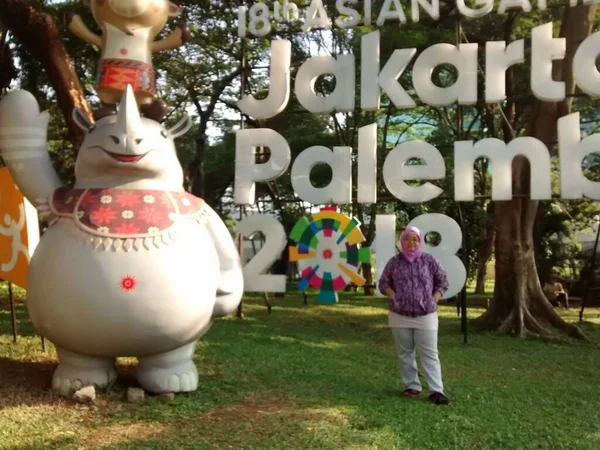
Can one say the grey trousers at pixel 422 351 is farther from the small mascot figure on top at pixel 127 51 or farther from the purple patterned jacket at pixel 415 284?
the small mascot figure on top at pixel 127 51

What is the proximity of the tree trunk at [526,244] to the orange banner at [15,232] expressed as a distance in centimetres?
599

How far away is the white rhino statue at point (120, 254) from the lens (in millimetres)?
4465

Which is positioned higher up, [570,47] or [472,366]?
[570,47]

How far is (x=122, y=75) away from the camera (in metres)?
5.08

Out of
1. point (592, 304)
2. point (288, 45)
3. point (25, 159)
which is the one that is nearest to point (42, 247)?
point (25, 159)

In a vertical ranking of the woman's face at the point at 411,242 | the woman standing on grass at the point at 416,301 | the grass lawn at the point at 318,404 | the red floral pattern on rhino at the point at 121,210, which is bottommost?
the grass lawn at the point at 318,404

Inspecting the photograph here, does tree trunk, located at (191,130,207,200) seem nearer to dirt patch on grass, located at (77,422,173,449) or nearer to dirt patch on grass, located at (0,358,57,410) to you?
dirt patch on grass, located at (0,358,57,410)

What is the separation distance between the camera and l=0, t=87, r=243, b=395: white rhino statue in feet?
14.6

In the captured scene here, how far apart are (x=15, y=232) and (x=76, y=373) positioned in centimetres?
212

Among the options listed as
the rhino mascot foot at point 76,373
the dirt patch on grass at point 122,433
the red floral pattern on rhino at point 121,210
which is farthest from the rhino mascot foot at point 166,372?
the red floral pattern on rhino at point 121,210

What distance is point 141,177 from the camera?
15.9 ft

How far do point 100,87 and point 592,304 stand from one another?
13.8m

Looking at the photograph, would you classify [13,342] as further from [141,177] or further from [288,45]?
[288,45]

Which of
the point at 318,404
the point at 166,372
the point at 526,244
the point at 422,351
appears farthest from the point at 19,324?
the point at 526,244
